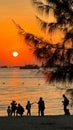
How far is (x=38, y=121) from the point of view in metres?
23.0

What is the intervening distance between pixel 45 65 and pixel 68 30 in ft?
4.13

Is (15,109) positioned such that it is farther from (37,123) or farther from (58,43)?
(58,43)

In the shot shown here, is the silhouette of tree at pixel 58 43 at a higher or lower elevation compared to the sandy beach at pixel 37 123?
higher

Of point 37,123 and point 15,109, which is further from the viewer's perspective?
point 15,109

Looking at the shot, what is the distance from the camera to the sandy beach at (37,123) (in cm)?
2050

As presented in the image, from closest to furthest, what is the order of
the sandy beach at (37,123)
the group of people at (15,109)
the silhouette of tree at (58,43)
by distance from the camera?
the silhouette of tree at (58,43) → the sandy beach at (37,123) → the group of people at (15,109)

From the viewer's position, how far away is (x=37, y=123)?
22141 millimetres

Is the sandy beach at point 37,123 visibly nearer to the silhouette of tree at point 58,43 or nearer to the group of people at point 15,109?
the group of people at point 15,109

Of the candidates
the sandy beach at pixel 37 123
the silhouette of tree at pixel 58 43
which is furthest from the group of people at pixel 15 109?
the silhouette of tree at pixel 58 43

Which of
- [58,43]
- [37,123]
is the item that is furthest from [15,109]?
[58,43]

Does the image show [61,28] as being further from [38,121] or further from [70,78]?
[38,121]

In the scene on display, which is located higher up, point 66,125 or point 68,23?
point 68,23

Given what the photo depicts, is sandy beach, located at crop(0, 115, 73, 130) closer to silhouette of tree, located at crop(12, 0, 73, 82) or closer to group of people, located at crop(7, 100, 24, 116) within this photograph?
group of people, located at crop(7, 100, 24, 116)

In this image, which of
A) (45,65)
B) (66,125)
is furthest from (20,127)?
(45,65)
